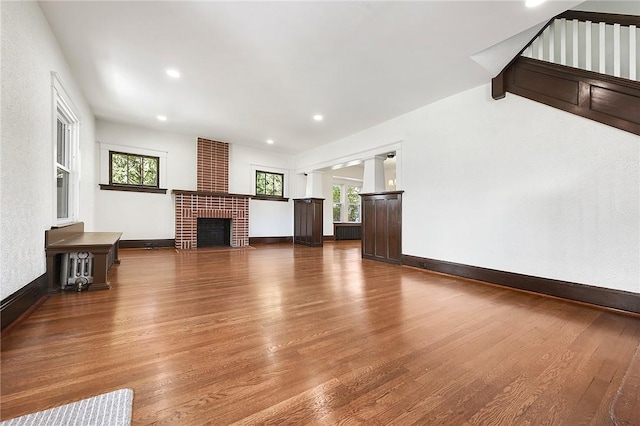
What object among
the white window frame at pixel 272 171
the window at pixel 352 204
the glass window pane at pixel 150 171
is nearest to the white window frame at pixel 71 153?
the glass window pane at pixel 150 171

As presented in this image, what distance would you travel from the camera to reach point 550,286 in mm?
3221

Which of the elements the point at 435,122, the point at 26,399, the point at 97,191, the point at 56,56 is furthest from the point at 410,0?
the point at 97,191

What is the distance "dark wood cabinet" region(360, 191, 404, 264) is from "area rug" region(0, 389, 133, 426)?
470cm

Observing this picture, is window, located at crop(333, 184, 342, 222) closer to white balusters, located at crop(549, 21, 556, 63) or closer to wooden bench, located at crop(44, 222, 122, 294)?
white balusters, located at crop(549, 21, 556, 63)

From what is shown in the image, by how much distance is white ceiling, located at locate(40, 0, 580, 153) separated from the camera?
8.75 ft

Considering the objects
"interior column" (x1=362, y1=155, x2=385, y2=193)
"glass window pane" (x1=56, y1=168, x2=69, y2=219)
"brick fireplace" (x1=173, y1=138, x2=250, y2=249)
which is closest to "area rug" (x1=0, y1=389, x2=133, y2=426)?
→ "glass window pane" (x1=56, y1=168, x2=69, y2=219)

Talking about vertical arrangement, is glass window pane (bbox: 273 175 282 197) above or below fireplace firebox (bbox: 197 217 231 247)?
above

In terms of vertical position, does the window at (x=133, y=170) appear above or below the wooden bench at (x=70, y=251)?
above

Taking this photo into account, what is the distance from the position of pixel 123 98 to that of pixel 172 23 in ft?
9.37

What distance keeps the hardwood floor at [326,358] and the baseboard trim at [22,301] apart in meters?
0.11

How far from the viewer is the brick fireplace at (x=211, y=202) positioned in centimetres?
701

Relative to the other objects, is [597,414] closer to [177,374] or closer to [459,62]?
[177,374]

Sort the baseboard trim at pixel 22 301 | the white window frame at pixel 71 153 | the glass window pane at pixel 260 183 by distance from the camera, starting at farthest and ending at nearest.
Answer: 1. the glass window pane at pixel 260 183
2. the white window frame at pixel 71 153
3. the baseboard trim at pixel 22 301

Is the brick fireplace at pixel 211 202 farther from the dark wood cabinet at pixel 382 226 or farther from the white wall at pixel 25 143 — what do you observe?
the white wall at pixel 25 143
